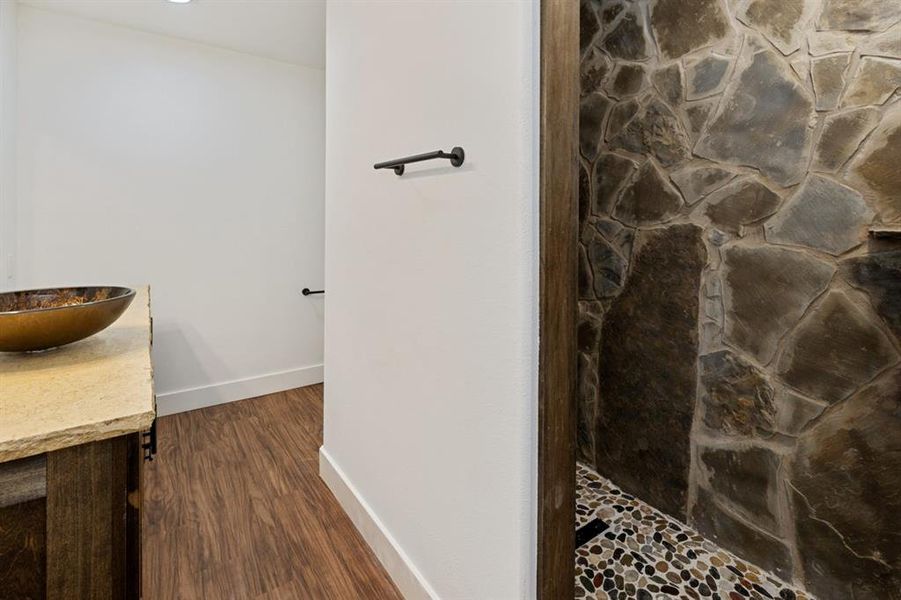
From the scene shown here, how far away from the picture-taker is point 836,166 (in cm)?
130

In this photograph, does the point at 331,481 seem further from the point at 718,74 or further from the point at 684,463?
the point at 718,74

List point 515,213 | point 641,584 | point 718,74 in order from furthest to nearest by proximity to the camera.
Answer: point 718,74 → point 641,584 → point 515,213

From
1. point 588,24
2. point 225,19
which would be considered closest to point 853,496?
point 588,24

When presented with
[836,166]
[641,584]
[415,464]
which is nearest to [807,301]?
[836,166]

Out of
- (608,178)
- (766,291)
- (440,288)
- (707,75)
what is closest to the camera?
(440,288)

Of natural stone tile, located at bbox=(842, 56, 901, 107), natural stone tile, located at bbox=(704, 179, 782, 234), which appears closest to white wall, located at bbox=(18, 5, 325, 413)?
natural stone tile, located at bbox=(704, 179, 782, 234)

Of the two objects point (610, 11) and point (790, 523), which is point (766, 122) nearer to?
point (610, 11)

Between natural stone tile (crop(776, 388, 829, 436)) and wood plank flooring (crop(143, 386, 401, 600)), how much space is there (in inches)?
55.5

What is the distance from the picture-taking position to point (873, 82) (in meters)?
1.22

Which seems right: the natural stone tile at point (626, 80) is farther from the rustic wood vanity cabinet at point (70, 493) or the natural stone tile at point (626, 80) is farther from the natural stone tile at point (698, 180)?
the rustic wood vanity cabinet at point (70, 493)

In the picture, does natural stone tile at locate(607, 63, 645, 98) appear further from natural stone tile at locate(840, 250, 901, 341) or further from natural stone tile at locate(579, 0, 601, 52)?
natural stone tile at locate(840, 250, 901, 341)

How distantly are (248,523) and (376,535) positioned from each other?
1.91 ft

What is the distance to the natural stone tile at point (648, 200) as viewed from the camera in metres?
1.71

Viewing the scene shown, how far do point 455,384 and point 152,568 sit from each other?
1.33 metres
